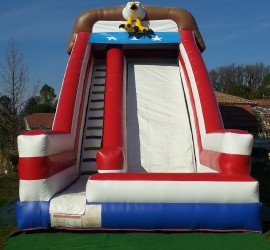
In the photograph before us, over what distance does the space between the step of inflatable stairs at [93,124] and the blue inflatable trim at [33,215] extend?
1.31 metres

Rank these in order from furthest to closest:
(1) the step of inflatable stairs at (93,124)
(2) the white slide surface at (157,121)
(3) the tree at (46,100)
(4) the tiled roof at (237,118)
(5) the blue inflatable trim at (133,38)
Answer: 1. (3) the tree at (46,100)
2. (4) the tiled roof at (237,118)
3. (5) the blue inflatable trim at (133,38)
4. (1) the step of inflatable stairs at (93,124)
5. (2) the white slide surface at (157,121)

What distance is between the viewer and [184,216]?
3023 mm

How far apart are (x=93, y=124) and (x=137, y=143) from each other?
67cm

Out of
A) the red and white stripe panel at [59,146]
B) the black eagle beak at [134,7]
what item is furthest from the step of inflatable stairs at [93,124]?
the black eagle beak at [134,7]

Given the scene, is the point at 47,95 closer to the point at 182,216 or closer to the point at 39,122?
the point at 39,122

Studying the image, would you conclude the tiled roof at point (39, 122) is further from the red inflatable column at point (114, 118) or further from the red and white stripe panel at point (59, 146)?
the red and white stripe panel at point (59, 146)

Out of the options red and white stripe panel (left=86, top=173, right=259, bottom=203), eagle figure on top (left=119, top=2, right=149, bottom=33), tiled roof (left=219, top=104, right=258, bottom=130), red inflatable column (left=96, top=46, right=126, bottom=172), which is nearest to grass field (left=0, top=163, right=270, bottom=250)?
red and white stripe panel (left=86, top=173, right=259, bottom=203)

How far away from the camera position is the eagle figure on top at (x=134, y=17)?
5.27 m

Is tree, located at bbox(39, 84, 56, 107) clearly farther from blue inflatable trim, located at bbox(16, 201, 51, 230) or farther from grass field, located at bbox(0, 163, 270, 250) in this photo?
grass field, located at bbox(0, 163, 270, 250)

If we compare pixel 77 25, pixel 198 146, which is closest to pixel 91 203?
pixel 198 146

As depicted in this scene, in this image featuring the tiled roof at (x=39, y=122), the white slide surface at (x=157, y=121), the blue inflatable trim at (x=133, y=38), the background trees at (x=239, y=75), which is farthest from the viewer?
the background trees at (x=239, y=75)

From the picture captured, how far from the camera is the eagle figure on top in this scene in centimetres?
527

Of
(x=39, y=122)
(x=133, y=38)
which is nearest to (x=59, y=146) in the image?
(x=133, y=38)

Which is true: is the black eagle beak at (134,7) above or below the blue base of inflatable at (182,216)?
above
